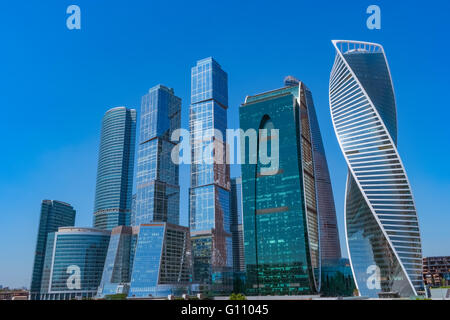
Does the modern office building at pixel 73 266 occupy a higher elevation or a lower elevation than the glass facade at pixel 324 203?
lower

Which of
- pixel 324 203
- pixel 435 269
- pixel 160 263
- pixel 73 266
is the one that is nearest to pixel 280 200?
pixel 160 263

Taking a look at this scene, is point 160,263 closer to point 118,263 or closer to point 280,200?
point 118,263

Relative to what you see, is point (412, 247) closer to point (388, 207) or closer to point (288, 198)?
point (388, 207)

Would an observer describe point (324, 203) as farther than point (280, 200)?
Yes

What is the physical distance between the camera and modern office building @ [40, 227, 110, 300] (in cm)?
17012

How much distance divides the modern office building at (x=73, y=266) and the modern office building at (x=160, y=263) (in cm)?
3577

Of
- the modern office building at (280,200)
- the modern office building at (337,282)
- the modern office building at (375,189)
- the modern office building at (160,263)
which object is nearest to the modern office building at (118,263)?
the modern office building at (160,263)

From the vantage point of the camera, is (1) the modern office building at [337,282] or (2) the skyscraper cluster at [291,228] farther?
(1) the modern office building at [337,282]

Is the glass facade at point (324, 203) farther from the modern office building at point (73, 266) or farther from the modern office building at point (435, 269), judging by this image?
the modern office building at point (73, 266)

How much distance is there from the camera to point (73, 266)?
6772 inches

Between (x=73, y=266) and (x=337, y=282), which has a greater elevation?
(x=73, y=266)

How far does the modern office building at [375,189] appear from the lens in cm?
10144

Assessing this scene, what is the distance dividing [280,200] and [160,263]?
53638mm
